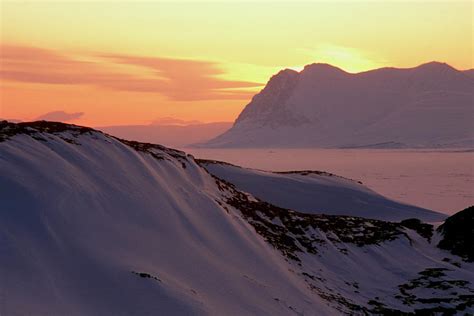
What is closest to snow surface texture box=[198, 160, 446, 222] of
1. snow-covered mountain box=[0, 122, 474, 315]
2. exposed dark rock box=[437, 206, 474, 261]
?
exposed dark rock box=[437, 206, 474, 261]

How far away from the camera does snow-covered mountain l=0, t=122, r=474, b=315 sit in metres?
14.3

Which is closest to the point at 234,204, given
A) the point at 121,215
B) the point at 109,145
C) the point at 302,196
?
the point at 109,145

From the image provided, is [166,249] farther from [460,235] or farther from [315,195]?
[315,195]

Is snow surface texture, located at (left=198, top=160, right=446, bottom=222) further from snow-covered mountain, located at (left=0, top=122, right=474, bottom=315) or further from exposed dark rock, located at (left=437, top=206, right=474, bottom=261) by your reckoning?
snow-covered mountain, located at (left=0, top=122, right=474, bottom=315)

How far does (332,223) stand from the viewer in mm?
33375

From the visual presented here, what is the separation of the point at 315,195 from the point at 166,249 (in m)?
34.1

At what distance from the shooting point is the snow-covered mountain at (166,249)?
14.3 metres

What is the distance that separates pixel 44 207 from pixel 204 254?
19.8 feet

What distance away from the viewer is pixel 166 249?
60.2ft

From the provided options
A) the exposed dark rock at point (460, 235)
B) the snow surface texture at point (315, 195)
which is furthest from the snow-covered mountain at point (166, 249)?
the snow surface texture at point (315, 195)

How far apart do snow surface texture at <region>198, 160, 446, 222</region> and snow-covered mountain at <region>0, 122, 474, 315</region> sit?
16675 mm

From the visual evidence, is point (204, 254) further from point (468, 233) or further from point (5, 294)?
point (468, 233)

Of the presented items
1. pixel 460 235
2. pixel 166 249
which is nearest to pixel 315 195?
pixel 460 235

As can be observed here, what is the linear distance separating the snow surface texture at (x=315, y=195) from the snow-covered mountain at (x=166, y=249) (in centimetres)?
1667
